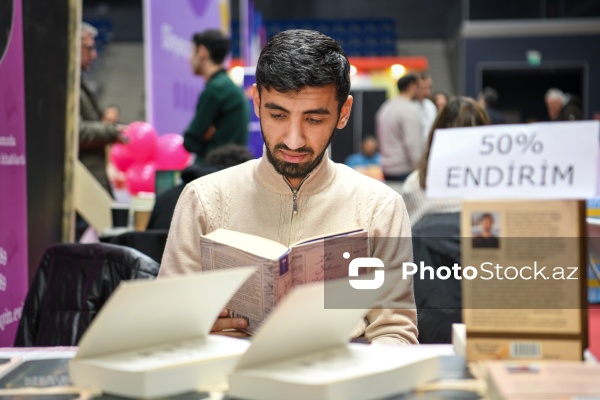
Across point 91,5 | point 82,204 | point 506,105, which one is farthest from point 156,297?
point 91,5

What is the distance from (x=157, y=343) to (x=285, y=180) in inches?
31.5

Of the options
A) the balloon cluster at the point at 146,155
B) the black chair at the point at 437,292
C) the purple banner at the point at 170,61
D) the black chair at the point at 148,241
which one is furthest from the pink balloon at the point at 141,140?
the black chair at the point at 437,292

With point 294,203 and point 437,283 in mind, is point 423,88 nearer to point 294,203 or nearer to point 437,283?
point 437,283

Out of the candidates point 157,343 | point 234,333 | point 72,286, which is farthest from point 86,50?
point 157,343

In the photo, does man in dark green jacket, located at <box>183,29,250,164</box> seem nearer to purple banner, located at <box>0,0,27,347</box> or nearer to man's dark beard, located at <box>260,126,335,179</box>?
purple banner, located at <box>0,0,27,347</box>

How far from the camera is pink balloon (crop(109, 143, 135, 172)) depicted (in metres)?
5.49

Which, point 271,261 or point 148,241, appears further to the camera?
point 148,241

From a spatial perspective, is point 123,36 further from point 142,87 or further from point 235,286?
point 235,286

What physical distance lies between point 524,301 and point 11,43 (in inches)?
98.6

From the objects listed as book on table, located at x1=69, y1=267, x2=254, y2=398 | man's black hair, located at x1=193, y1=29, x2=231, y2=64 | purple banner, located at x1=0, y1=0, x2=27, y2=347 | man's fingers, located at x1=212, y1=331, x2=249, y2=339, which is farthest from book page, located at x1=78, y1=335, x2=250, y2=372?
man's black hair, located at x1=193, y1=29, x2=231, y2=64

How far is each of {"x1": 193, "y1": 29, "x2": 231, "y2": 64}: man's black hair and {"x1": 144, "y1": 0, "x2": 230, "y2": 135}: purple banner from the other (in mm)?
583

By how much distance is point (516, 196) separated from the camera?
1.19 m

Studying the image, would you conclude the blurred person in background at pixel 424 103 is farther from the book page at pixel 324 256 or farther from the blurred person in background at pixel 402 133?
the book page at pixel 324 256

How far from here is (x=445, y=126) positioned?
3.44m
